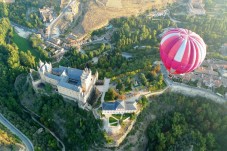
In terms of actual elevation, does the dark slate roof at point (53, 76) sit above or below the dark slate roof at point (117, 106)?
above

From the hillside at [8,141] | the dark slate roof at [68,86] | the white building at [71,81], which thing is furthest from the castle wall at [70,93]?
the hillside at [8,141]

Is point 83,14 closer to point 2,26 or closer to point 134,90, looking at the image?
point 2,26

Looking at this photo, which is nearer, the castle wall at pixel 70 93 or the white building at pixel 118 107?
the white building at pixel 118 107

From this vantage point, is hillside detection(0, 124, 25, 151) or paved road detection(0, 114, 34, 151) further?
paved road detection(0, 114, 34, 151)

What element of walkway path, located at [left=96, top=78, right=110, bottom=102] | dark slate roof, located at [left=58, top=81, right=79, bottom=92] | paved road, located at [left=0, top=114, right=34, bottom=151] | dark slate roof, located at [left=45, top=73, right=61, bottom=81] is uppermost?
dark slate roof, located at [left=45, top=73, right=61, bottom=81]

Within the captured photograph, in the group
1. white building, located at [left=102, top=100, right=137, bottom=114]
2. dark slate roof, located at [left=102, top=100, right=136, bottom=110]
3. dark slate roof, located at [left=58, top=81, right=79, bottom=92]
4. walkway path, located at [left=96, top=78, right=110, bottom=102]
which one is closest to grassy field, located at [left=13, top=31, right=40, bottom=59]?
dark slate roof, located at [left=58, top=81, right=79, bottom=92]

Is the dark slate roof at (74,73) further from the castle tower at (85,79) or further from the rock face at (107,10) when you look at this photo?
the rock face at (107,10)

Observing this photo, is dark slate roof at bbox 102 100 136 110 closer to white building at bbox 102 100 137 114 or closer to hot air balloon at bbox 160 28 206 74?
white building at bbox 102 100 137 114

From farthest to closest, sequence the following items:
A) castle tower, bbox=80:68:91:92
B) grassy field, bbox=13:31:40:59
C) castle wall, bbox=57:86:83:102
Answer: grassy field, bbox=13:31:40:59, castle wall, bbox=57:86:83:102, castle tower, bbox=80:68:91:92
